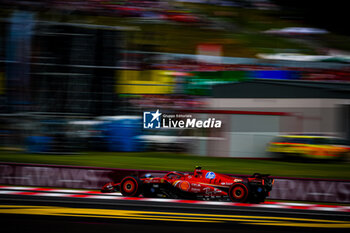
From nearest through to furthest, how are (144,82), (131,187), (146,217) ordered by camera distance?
(146,217) → (131,187) → (144,82)

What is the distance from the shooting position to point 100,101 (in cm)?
1752

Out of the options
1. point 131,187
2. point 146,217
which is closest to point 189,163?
point 131,187

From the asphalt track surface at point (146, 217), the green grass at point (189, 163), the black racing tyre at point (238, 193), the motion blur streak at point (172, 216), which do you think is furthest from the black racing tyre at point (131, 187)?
the green grass at point (189, 163)

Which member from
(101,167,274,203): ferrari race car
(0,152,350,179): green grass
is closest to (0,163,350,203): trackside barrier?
(101,167,274,203): ferrari race car

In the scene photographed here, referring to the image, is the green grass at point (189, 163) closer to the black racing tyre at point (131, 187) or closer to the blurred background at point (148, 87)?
the blurred background at point (148, 87)

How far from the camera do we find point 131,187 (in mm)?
9523

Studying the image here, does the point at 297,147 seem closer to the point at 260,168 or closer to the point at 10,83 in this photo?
the point at 260,168

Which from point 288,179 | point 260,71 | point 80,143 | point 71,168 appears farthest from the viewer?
point 260,71

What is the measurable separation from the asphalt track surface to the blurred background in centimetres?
638

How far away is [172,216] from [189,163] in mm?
6817

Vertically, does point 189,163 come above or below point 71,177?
below

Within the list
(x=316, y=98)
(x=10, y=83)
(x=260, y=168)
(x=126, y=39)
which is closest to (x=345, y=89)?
(x=316, y=98)

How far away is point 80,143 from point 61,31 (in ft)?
16.3

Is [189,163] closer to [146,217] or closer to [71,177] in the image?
[71,177]
